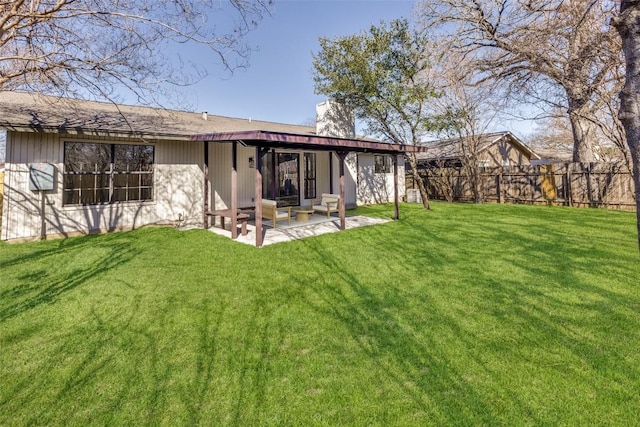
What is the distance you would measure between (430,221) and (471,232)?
1.91 metres

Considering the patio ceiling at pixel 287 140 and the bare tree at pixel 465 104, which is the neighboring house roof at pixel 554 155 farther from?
the patio ceiling at pixel 287 140

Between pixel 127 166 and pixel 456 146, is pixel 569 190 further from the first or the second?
pixel 127 166

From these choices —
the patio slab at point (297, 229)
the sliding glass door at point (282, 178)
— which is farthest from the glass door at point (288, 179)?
the patio slab at point (297, 229)

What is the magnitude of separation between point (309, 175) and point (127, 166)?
6085 mm

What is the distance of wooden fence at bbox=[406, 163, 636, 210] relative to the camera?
39.2 feet

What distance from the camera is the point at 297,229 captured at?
8.49 meters

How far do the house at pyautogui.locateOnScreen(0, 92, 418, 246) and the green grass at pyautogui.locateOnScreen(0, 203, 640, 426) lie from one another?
62.6 inches

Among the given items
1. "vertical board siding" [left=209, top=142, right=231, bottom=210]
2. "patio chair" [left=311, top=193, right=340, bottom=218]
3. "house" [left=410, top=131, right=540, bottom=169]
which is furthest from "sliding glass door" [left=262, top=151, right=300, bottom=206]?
"house" [left=410, top=131, right=540, bottom=169]

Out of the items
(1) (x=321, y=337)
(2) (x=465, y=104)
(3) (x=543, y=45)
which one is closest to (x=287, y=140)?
(1) (x=321, y=337)

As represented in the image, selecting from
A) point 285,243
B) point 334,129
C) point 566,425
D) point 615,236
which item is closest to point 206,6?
point 285,243

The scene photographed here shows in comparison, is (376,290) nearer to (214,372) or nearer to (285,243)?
(214,372)

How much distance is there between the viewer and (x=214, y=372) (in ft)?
8.66

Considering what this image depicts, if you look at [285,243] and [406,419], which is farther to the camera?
[285,243]

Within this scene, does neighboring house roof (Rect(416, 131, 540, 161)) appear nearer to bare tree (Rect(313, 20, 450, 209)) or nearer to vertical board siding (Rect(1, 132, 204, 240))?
bare tree (Rect(313, 20, 450, 209))
